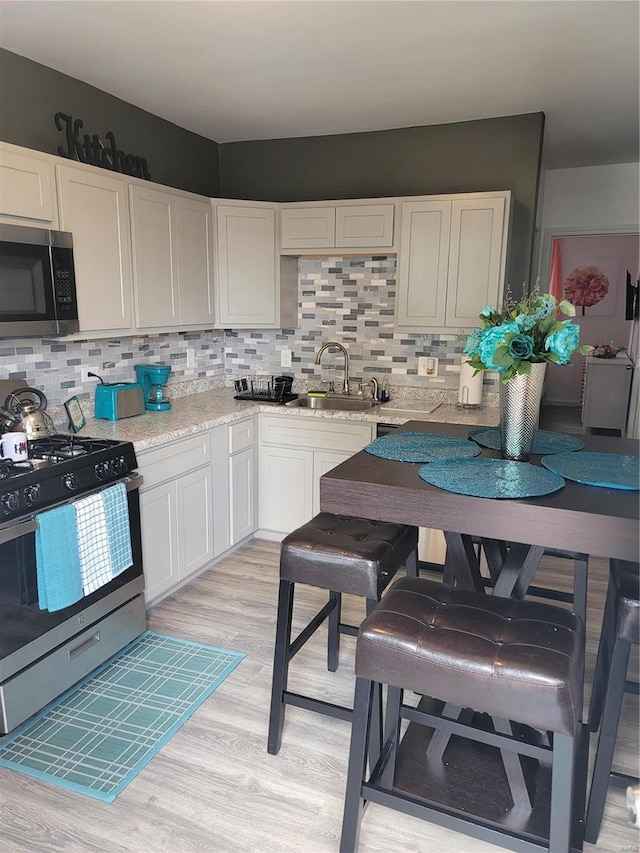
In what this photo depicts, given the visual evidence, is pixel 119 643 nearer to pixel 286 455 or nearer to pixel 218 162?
pixel 286 455

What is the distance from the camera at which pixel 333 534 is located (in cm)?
211

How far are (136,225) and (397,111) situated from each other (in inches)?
62.7

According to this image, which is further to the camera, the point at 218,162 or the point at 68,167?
the point at 218,162

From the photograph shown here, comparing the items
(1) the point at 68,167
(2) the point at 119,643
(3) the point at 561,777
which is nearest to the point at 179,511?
(2) the point at 119,643

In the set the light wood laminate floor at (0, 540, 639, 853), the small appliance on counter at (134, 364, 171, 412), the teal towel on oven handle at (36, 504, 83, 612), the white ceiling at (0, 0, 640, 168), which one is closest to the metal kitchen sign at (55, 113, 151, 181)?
the white ceiling at (0, 0, 640, 168)

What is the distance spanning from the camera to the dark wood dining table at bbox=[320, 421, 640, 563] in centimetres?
143

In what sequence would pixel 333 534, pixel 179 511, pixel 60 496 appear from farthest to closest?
pixel 179 511 → pixel 60 496 → pixel 333 534

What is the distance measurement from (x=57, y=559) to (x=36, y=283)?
113cm

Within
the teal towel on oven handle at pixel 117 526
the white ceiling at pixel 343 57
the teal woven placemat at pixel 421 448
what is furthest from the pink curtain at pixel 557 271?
the teal towel on oven handle at pixel 117 526

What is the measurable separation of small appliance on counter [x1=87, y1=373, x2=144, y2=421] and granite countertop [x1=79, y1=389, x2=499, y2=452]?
4cm

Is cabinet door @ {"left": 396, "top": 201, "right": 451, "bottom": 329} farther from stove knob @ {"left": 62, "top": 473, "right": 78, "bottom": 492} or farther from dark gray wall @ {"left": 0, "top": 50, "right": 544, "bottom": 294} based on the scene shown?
stove knob @ {"left": 62, "top": 473, "right": 78, "bottom": 492}

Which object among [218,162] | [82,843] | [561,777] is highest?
[218,162]

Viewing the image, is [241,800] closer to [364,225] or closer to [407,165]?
[364,225]

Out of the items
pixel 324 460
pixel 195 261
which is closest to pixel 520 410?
pixel 324 460
